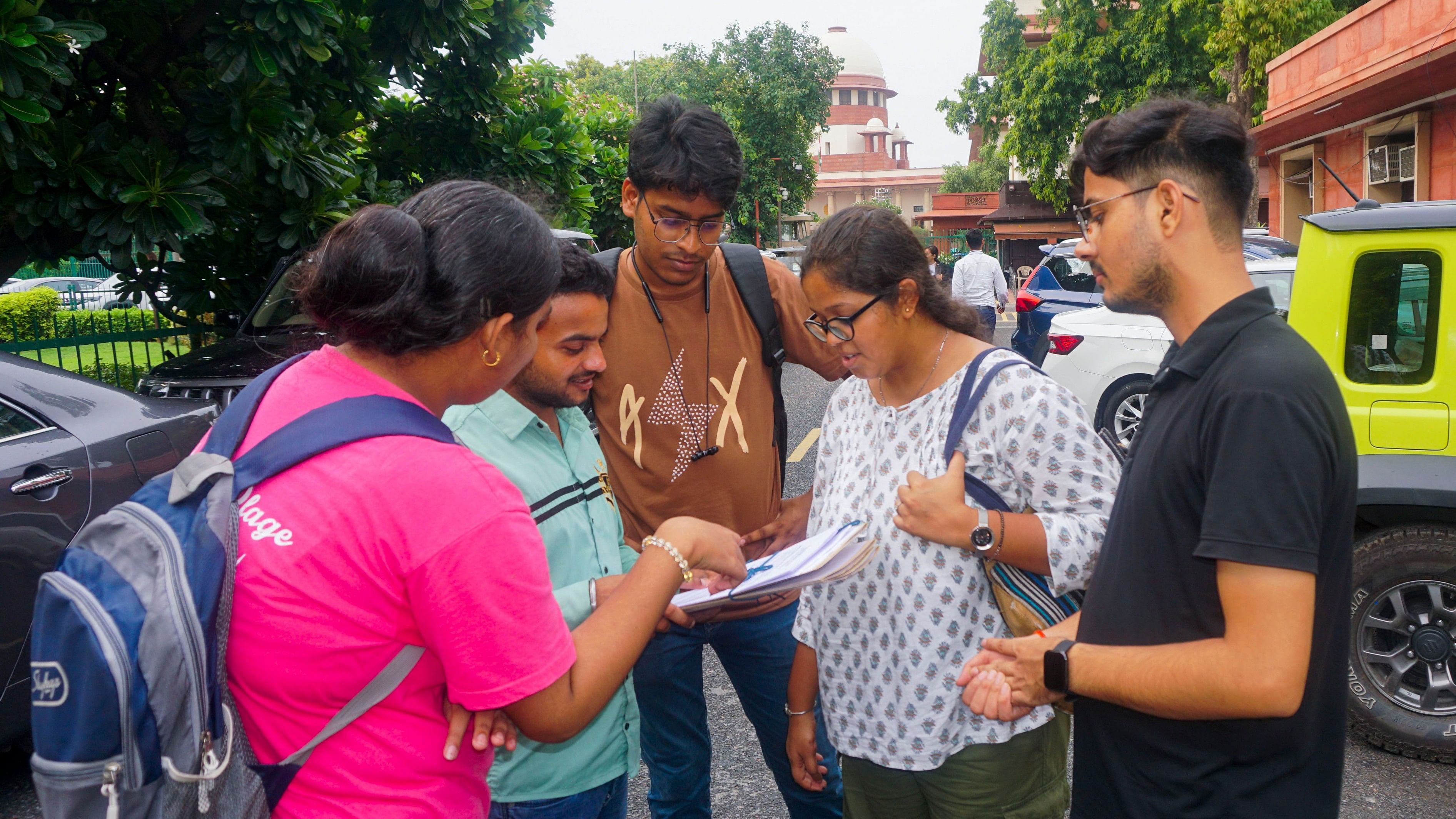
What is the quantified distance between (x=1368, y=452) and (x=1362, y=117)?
1601 centimetres

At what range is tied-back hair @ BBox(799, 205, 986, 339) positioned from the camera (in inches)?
80.8

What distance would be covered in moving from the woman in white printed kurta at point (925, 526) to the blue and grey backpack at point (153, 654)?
3.59 ft

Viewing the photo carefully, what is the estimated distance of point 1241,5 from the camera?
709 inches

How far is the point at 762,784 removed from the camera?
3.59 meters

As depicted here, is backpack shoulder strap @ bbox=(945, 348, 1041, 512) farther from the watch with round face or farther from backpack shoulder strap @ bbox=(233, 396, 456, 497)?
backpack shoulder strap @ bbox=(233, 396, 456, 497)

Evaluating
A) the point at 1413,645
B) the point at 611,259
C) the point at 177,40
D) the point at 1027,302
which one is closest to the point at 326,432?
the point at 611,259

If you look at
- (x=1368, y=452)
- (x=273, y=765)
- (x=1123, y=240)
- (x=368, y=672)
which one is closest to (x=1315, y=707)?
(x=1123, y=240)

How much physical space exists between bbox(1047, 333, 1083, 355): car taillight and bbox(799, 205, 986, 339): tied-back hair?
23.6 ft

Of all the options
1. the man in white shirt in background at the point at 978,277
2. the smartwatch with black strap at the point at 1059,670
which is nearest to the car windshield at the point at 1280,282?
the man in white shirt in background at the point at 978,277

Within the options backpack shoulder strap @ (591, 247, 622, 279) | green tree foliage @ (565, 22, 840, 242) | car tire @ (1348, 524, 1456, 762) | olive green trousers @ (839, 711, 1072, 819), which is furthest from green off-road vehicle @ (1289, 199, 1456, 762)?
green tree foliage @ (565, 22, 840, 242)

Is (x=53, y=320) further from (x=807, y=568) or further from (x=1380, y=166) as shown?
(x=1380, y=166)

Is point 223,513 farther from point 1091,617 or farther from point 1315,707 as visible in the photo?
point 1315,707

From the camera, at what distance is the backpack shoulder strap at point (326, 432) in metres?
1.18

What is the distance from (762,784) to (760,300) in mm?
1887
